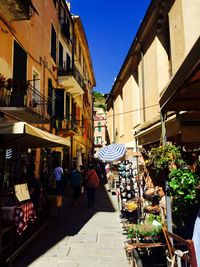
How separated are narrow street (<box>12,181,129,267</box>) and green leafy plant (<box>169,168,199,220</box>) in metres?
2.48

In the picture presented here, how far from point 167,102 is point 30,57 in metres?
11.1

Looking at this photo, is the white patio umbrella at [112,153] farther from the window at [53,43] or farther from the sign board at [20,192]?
the window at [53,43]

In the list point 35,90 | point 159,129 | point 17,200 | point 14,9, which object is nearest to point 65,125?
point 35,90

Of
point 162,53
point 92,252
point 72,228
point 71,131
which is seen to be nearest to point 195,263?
point 92,252

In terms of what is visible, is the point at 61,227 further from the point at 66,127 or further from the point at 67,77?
the point at 67,77

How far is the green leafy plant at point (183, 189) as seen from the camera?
377 centimetres

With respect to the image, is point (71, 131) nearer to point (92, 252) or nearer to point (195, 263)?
point (92, 252)

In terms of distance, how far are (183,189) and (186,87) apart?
1240mm

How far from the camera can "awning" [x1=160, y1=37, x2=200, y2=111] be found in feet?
9.47

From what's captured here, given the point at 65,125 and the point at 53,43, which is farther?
the point at 65,125

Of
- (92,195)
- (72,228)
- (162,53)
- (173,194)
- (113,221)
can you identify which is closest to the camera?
(173,194)

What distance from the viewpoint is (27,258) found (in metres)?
6.18

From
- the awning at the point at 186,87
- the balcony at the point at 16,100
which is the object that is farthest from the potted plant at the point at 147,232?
the balcony at the point at 16,100

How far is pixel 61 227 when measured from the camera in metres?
8.95
